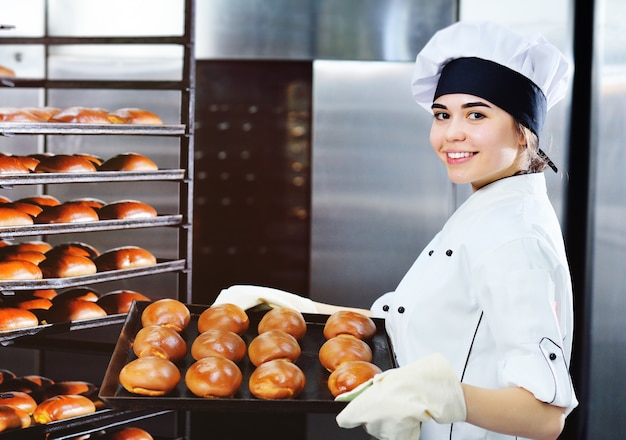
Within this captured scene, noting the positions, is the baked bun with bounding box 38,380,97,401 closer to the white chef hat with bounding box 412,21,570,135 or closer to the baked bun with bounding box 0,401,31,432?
the baked bun with bounding box 0,401,31,432

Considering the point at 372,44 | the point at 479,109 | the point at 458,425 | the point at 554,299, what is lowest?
the point at 458,425

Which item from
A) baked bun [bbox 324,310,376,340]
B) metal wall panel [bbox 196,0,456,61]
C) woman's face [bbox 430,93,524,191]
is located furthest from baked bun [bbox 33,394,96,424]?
metal wall panel [bbox 196,0,456,61]

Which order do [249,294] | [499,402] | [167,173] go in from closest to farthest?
[499,402] → [249,294] → [167,173]

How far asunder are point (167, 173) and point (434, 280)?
1168 millimetres

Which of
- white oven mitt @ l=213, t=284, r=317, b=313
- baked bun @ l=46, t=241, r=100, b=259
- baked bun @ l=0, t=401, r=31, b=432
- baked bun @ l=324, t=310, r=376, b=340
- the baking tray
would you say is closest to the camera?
the baking tray

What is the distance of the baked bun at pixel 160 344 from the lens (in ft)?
5.71

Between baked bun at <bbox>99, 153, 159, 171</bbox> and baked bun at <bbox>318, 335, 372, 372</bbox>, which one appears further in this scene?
baked bun at <bbox>99, 153, 159, 171</bbox>

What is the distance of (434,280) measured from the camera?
1.69 meters

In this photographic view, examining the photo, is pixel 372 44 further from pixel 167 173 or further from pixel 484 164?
pixel 484 164

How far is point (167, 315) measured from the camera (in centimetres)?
197

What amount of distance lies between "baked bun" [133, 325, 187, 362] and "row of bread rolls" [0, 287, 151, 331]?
56 cm

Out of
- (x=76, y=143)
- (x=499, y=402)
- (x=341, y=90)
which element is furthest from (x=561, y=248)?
(x=76, y=143)

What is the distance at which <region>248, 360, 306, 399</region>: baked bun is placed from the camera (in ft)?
5.17

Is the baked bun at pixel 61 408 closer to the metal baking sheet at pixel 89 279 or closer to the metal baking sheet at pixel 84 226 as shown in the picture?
the metal baking sheet at pixel 89 279
